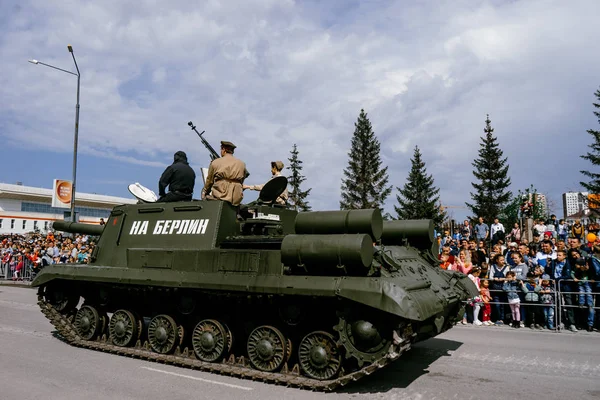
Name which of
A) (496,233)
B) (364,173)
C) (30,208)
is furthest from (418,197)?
(30,208)

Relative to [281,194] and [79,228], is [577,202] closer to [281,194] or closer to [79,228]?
[281,194]

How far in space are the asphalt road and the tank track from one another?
0.37 feet

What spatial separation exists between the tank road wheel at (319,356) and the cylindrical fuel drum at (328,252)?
0.92m

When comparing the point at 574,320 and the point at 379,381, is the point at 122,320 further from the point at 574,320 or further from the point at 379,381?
the point at 574,320

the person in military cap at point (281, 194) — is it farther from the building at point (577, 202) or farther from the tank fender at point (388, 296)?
the building at point (577, 202)

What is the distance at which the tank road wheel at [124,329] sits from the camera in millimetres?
9156

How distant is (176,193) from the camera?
987 centimetres

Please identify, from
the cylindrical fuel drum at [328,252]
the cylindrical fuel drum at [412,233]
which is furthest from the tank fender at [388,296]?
the cylindrical fuel drum at [412,233]

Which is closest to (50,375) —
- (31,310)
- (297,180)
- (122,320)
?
(122,320)

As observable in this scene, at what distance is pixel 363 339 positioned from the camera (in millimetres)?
6504

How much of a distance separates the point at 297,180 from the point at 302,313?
39.7 m

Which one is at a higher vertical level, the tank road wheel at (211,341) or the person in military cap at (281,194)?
the person in military cap at (281,194)

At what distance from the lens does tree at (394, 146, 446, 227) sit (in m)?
45.2

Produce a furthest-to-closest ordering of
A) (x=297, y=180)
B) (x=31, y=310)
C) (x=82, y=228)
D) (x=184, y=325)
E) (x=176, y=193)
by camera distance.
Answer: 1. (x=297, y=180)
2. (x=31, y=310)
3. (x=82, y=228)
4. (x=176, y=193)
5. (x=184, y=325)
